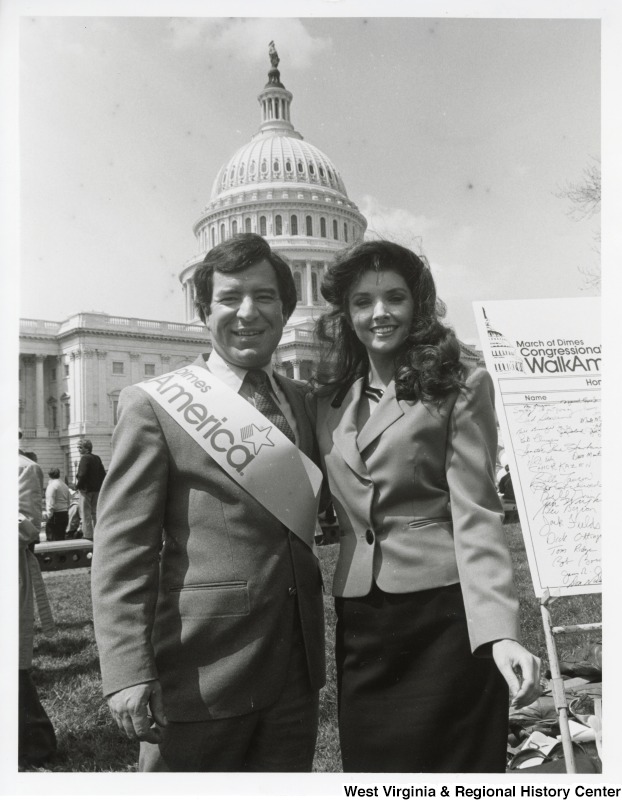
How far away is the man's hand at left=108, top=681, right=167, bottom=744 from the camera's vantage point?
2174mm

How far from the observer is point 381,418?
94.1 inches

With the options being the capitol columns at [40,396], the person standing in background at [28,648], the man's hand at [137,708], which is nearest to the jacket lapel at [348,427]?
the man's hand at [137,708]

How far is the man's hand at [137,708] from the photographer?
2174 mm

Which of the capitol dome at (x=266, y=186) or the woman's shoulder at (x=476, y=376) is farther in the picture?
the capitol dome at (x=266, y=186)

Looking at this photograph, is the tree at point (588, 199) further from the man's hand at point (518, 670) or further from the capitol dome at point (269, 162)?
the man's hand at point (518, 670)

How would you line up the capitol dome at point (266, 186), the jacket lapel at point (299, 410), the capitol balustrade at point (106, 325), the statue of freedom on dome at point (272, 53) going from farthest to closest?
the capitol balustrade at point (106, 325), the capitol dome at point (266, 186), the statue of freedom on dome at point (272, 53), the jacket lapel at point (299, 410)

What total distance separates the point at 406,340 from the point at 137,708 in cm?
138

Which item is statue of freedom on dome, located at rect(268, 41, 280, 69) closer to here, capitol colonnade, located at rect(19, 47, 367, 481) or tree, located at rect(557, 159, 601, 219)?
capitol colonnade, located at rect(19, 47, 367, 481)

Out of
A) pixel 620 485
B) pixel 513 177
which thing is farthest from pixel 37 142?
pixel 620 485

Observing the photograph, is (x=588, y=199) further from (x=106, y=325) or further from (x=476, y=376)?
(x=106, y=325)

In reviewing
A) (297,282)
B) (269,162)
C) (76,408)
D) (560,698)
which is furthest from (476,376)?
(76,408)

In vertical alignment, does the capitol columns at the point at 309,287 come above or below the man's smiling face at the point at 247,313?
above

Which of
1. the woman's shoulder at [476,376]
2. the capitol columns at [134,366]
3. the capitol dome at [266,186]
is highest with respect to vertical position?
the capitol dome at [266,186]

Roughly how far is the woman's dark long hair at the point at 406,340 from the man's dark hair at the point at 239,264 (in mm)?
124
